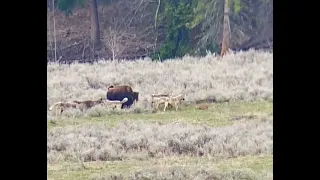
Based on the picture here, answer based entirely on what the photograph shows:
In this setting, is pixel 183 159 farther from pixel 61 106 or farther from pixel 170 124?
pixel 61 106

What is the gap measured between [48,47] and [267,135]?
4.26 feet

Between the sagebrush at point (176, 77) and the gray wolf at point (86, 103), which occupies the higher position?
the sagebrush at point (176, 77)

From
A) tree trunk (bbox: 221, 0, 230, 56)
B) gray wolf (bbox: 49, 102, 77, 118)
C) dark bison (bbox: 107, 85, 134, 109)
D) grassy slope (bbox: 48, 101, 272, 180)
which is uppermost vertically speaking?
tree trunk (bbox: 221, 0, 230, 56)

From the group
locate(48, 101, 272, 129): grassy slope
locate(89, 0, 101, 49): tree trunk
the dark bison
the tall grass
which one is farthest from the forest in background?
the tall grass

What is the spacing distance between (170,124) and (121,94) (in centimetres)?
33

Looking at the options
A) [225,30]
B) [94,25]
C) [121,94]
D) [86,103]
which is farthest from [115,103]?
[225,30]

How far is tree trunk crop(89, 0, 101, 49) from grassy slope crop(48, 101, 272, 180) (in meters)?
0.43

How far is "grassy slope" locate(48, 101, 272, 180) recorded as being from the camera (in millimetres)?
2949

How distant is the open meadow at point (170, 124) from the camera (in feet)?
9.71

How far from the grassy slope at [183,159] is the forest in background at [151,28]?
1.10ft

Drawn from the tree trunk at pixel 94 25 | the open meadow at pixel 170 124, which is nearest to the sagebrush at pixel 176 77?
the open meadow at pixel 170 124

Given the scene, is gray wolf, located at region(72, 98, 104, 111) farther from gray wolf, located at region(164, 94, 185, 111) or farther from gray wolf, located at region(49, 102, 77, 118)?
gray wolf, located at region(164, 94, 185, 111)

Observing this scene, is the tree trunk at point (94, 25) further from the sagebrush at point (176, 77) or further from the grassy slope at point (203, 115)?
the grassy slope at point (203, 115)
